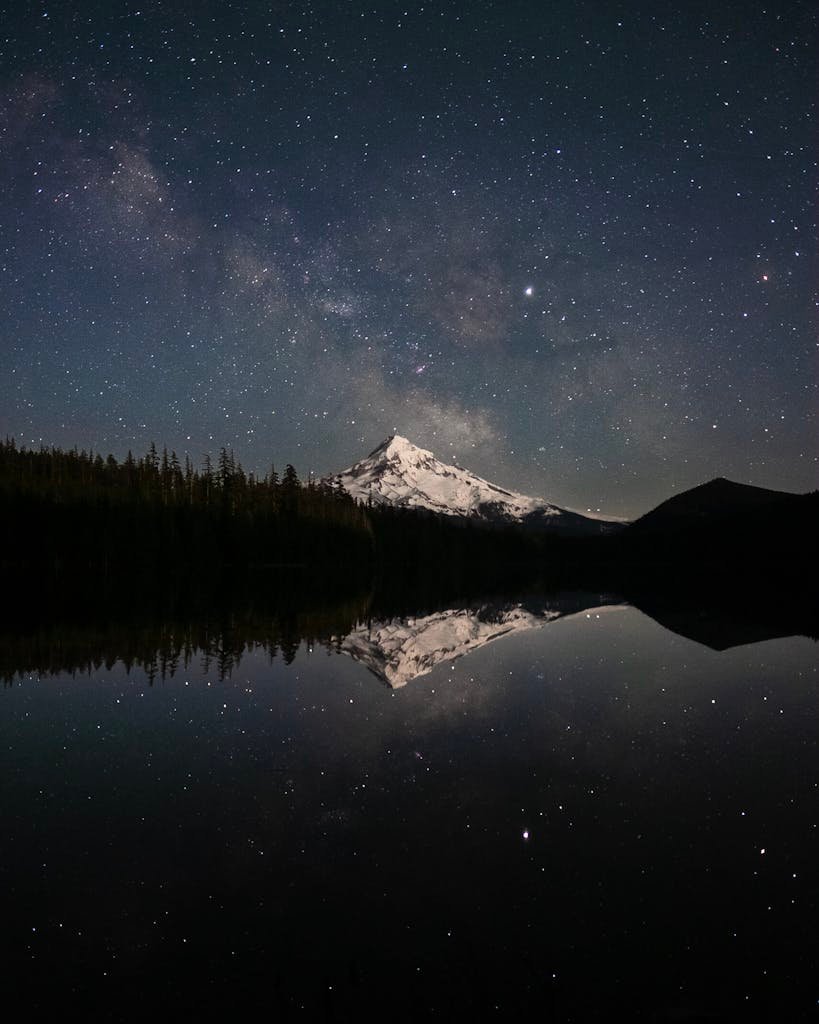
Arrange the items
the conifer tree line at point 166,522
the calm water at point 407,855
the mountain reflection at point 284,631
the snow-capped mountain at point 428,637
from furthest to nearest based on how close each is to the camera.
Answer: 1. the conifer tree line at point 166,522
2. the snow-capped mountain at point 428,637
3. the mountain reflection at point 284,631
4. the calm water at point 407,855

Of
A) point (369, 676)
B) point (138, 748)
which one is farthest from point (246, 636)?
point (138, 748)

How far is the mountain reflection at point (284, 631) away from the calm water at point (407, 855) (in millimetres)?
4531

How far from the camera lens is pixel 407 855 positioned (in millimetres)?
8406

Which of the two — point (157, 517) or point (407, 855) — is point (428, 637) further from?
point (157, 517)

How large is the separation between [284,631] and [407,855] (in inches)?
982

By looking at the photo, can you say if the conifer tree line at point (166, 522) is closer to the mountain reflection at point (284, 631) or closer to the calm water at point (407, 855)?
the mountain reflection at point (284, 631)

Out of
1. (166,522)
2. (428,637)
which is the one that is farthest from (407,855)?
(166,522)

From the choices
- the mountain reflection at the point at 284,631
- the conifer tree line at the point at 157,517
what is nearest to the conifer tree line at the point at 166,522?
the conifer tree line at the point at 157,517

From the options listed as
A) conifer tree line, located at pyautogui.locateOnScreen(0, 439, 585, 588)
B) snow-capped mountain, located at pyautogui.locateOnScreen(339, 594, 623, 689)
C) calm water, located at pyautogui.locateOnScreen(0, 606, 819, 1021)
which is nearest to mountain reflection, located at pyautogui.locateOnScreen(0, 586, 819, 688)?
snow-capped mountain, located at pyautogui.locateOnScreen(339, 594, 623, 689)

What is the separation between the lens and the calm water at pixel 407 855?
5859 millimetres

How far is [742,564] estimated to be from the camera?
200 metres

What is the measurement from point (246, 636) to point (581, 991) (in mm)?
25481

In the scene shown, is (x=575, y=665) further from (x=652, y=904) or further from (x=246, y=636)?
(x=652, y=904)

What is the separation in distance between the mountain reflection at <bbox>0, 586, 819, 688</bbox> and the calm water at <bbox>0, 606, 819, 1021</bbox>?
4531 millimetres
